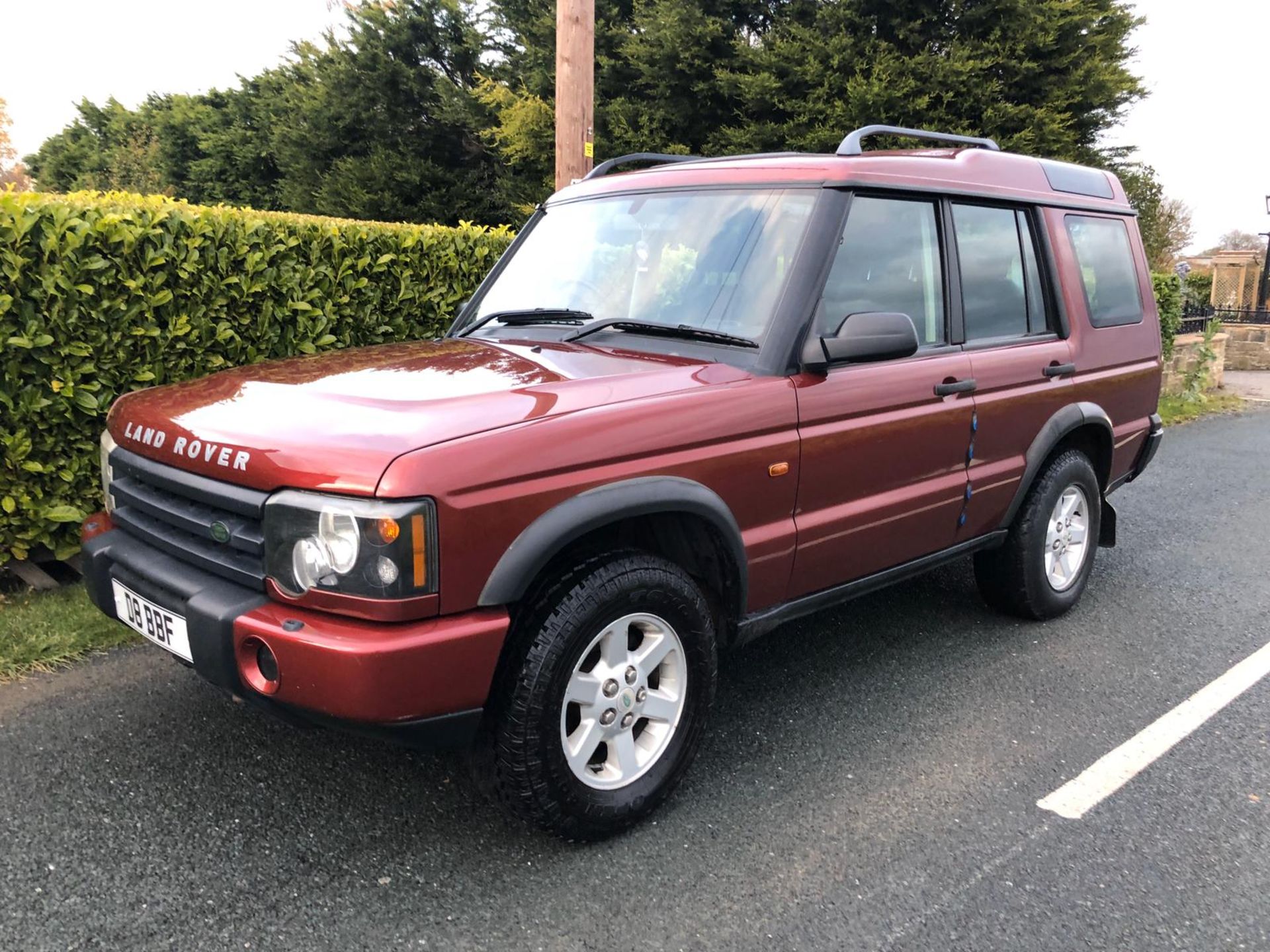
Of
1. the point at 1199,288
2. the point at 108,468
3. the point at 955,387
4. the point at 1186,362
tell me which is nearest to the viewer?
the point at 108,468

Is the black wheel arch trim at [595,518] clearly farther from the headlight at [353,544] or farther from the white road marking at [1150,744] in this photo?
the white road marking at [1150,744]

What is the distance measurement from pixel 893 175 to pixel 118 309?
134 inches

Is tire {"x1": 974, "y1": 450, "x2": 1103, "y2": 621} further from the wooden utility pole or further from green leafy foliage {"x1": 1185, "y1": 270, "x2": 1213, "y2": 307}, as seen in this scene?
green leafy foliage {"x1": 1185, "y1": 270, "x2": 1213, "y2": 307}

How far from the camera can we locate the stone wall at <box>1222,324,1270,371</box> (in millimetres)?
17234

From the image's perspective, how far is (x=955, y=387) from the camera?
3.53 m

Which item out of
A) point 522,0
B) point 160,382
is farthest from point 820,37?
point 160,382

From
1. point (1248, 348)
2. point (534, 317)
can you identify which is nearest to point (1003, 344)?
point (534, 317)

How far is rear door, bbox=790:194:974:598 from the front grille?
5.37 feet

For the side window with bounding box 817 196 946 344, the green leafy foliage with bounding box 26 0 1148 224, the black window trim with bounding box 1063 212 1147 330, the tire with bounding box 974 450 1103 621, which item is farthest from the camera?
the green leafy foliage with bounding box 26 0 1148 224

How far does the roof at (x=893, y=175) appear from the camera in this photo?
3244 mm

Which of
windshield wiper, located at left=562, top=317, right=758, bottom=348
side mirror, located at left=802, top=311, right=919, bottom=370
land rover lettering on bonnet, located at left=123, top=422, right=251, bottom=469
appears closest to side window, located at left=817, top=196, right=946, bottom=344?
side mirror, located at left=802, top=311, right=919, bottom=370

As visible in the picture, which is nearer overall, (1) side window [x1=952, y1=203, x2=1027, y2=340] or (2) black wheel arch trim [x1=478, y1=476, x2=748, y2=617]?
(2) black wheel arch trim [x1=478, y1=476, x2=748, y2=617]

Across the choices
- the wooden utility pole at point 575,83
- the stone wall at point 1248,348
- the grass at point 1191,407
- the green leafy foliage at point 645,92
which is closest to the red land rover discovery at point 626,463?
the wooden utility pole at point 575,83

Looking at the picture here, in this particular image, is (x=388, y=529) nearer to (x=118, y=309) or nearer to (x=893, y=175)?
(x=893, y=175)
